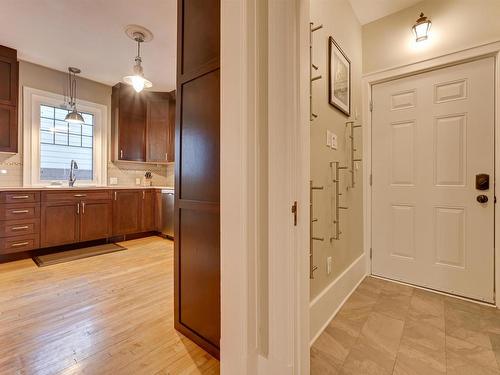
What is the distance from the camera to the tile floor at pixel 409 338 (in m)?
1.34

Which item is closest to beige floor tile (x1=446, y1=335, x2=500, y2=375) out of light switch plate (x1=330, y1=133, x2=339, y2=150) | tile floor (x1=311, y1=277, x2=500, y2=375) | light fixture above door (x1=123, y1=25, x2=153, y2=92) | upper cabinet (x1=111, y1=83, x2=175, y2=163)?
tile floor (x1=311, y1=277, x2=500, y2=375)

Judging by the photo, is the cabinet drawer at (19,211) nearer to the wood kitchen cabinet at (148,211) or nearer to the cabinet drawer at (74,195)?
the cabinet drawer at (74,195)

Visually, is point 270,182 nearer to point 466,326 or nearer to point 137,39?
point 466,326

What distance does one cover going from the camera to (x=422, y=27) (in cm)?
218

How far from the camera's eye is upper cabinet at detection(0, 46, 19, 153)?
9.93ft

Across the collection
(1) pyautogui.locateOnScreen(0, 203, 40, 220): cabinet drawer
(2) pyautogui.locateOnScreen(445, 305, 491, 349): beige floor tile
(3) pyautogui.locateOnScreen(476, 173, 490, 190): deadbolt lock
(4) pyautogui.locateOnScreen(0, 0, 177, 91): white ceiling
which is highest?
(4) pyautogui.locateOnScreen(0, 0, 177, 91): white ceiling

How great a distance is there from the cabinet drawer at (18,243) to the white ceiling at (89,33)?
2.35m

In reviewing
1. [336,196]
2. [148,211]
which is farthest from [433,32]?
[148,211]

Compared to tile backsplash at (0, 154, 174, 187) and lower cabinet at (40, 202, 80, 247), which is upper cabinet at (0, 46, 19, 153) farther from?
lower cabinet at (40, 202, 80, 247)

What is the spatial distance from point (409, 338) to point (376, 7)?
9.03 feet

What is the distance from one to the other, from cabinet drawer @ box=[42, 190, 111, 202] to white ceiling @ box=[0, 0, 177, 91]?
1814 millimetres

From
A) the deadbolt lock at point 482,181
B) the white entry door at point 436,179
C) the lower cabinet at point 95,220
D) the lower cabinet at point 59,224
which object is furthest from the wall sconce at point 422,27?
the lower cabinet at point 59,224

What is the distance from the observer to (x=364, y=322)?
5.73 ft

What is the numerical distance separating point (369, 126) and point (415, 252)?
1310mm
